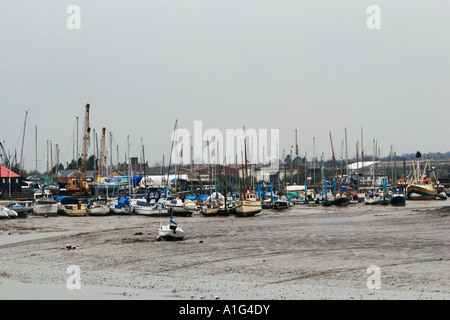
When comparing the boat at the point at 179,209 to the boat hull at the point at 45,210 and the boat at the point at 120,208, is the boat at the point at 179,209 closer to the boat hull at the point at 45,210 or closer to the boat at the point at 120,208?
the boat at the point at 120,208

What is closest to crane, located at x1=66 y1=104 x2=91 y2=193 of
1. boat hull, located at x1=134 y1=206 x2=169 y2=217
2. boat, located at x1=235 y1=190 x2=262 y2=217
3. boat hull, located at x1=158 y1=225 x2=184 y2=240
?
boat hull, located at x1=134 y1=206 x2=169 y2=217

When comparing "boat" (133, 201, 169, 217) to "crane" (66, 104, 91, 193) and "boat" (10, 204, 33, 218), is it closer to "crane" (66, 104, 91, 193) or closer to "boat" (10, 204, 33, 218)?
"boat" (10, 204, 33, 218)

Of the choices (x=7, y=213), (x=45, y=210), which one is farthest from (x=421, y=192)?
(x=7, y=213)

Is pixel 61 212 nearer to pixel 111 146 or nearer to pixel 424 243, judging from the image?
pixel 111 146

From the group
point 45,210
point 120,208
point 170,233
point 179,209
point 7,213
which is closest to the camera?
point 170,233

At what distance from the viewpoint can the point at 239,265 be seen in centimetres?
3069

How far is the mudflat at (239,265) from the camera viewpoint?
77.3 feet

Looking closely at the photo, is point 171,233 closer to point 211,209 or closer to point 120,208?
point 211,209

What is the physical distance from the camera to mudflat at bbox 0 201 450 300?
2355cm

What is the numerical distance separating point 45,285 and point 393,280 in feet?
48.3

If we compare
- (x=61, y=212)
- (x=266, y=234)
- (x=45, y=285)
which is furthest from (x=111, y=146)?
(x=45, y=285)

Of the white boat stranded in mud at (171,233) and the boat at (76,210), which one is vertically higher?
the white boat stranded in mud at (171,233)

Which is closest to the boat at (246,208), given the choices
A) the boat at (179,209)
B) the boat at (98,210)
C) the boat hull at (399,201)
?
the boat at (179,209)
